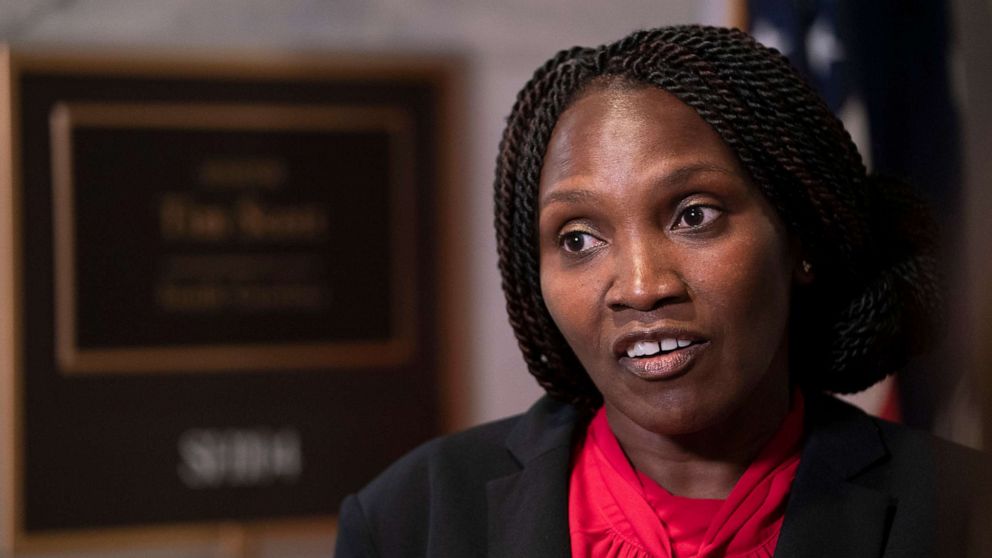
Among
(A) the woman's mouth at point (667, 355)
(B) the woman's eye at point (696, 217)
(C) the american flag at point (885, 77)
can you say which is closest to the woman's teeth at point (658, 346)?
(A) the woman's mouth at point (667, 355)

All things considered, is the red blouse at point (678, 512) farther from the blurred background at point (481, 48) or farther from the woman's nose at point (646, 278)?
the blurred background at point (481, 48)

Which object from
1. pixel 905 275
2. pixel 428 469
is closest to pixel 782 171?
pixel 905 275

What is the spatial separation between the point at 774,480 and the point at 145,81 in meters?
1.42

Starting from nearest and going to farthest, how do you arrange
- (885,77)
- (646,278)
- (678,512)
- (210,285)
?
(646,278) → (678,512) → (885,77) → (210,285)

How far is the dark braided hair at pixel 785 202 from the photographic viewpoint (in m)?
0.96

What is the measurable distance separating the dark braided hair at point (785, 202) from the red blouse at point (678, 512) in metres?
0.10

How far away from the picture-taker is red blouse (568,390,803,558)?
38.6 inches

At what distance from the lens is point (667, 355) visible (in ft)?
3.05

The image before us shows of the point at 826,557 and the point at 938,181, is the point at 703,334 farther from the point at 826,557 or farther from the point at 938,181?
the point at 938,181

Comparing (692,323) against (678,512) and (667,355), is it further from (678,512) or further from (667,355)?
(678,512)

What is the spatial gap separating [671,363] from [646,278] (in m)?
0.08

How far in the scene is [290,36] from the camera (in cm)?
198

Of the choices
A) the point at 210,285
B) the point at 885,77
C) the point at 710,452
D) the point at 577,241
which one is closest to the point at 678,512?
the point at 710,452

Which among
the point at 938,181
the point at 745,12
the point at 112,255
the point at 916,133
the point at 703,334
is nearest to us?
the point at 703,334
